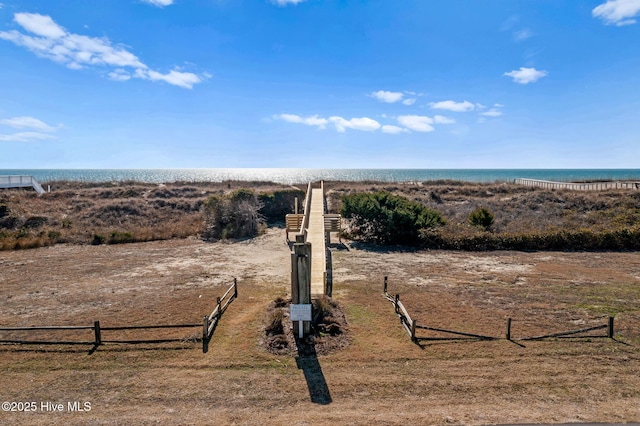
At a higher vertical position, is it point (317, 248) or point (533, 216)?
point (533, 216)

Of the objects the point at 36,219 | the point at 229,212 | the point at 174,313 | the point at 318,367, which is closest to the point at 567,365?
the point at 318,367

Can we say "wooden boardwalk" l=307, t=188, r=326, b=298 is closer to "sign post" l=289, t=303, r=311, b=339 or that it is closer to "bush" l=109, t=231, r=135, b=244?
"sign post" l=289, t=303, r=311, b=339

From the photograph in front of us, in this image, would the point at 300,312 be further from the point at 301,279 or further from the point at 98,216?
the point at 98,216

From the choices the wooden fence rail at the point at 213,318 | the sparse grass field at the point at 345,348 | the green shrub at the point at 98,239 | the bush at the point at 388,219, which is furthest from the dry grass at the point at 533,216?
the green shrub at the point at 98,239

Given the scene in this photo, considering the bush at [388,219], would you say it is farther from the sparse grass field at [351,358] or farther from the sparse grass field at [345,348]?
the sparse grass field at [351,358]

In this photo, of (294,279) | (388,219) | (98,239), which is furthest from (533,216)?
(98,239)

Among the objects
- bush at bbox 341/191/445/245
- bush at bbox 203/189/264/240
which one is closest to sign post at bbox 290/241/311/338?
bush at bbox 341/191/445/245

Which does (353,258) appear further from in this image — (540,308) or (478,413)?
(478,413)
